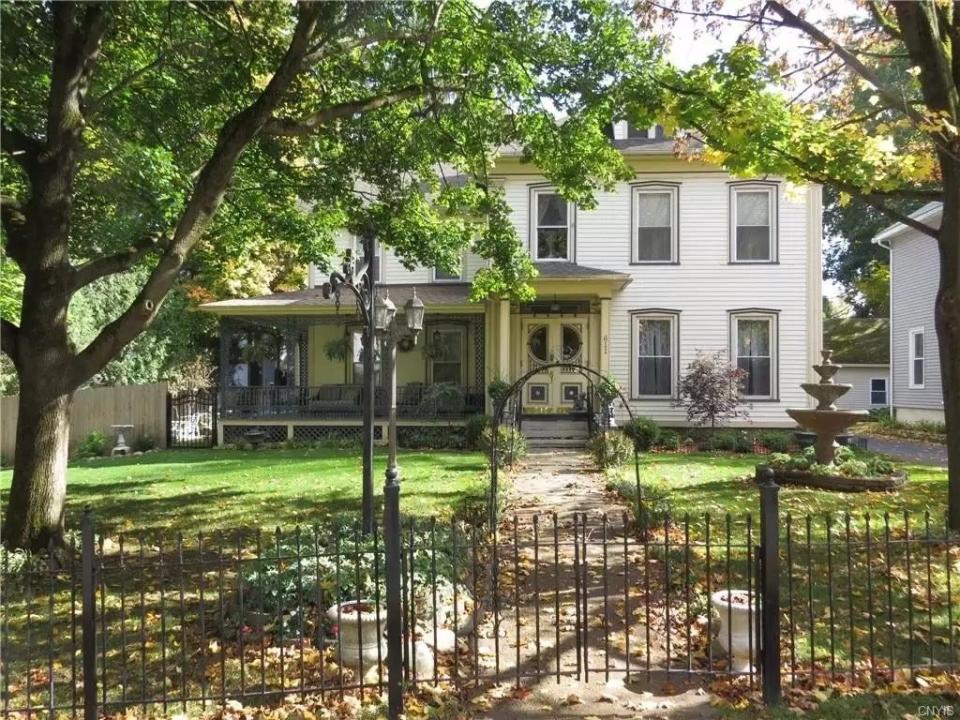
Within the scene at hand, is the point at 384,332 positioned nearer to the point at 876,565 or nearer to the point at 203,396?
the point at 876,565

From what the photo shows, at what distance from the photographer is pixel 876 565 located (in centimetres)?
715

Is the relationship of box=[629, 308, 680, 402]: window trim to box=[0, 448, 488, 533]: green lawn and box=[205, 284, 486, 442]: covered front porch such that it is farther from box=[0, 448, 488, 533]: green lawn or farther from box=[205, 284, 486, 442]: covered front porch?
box=[0, 448, 488, 533]: green lawn

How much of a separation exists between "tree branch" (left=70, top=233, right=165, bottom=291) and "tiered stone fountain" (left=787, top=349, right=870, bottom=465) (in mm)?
9860

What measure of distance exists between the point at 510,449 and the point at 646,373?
7012 millimetres

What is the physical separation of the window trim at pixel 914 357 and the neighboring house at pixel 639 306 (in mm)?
6911

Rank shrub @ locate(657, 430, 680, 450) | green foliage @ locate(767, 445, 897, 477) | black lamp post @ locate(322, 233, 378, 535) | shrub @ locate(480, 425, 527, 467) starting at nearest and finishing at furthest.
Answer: black lamp post @ locate(322, 233, 378, 535) → green foliage @ locate(767, 445, 897, 477) → shrub @ locate(480, 425, 527, 467) → shrub @ locate(657, 430, 680, 450)

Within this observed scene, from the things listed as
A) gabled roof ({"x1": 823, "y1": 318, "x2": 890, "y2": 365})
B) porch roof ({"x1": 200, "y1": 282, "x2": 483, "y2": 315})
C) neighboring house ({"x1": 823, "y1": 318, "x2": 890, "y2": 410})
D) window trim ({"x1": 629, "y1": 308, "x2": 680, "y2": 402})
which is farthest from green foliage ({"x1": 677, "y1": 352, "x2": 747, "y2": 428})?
gabled roof ({"x1": 823, "y1": 318, "x2": 890, "y2": 365})

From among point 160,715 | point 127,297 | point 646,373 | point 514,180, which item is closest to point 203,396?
point 127,297

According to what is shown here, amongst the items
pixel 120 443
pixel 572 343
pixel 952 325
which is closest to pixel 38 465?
pixel 952 325

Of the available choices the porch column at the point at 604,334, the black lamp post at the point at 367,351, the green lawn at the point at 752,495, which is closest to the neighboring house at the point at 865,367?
the porch column at the point at 604,334

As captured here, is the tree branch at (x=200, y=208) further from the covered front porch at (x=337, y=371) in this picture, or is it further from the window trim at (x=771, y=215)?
the window trim at (x=771, y=215)

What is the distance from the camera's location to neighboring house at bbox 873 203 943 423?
2294 cm

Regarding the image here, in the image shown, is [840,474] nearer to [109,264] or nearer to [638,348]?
[638,348]

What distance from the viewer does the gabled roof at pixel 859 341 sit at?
113ft
